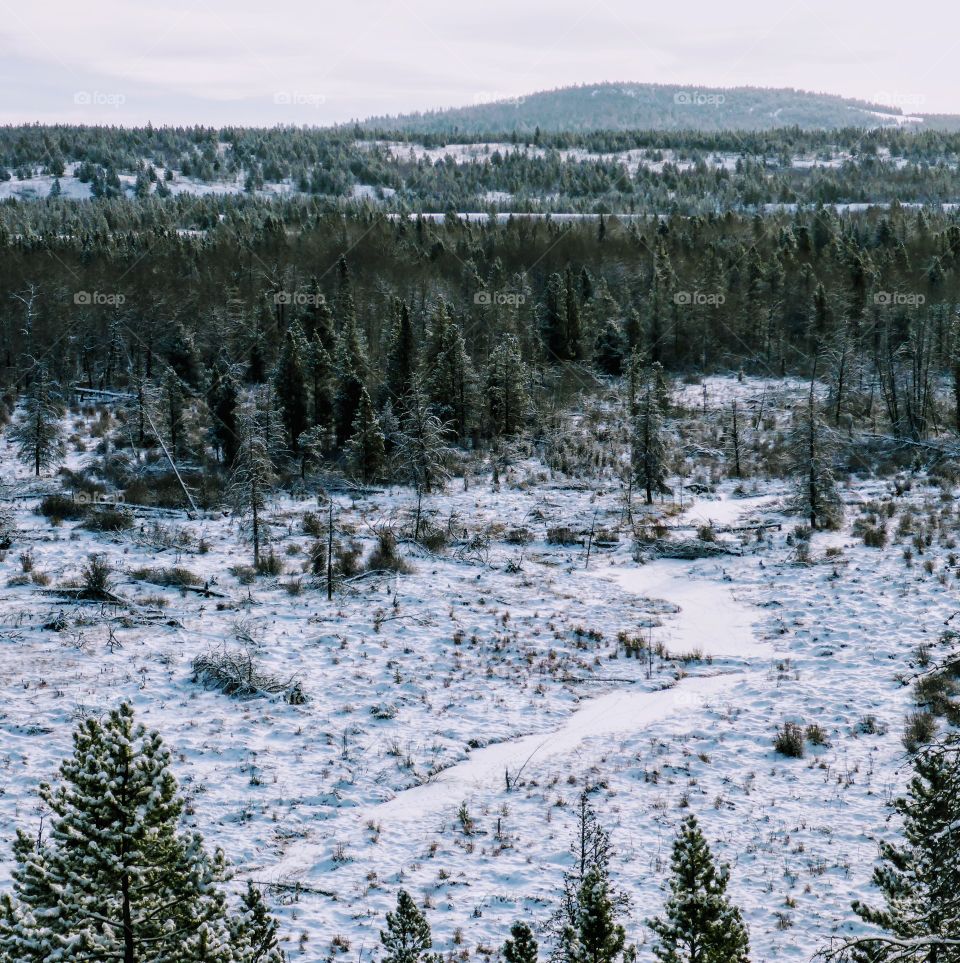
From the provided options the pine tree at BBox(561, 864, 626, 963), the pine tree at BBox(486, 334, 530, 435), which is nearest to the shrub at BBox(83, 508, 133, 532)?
the pine tree at BBox(486, 334, 530, 435)

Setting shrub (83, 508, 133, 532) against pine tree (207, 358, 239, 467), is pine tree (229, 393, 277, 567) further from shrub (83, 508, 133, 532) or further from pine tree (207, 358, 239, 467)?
pine tree (207, 358, 239, 467)

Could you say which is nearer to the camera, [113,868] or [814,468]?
[113,868]

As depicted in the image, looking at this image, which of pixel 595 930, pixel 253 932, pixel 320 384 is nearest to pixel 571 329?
pixel 320 384

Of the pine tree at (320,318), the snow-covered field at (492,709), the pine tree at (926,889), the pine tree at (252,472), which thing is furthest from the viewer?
the pine tree at (320,318)

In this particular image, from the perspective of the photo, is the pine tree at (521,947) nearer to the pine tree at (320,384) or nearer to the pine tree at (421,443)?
the pine tree at (421,443)

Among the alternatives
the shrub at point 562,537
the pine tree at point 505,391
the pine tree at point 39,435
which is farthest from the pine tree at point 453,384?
the pine tree at point 39,435

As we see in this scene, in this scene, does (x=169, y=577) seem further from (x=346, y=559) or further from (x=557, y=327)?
(x=557, y=327)
